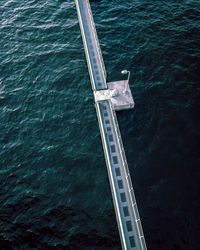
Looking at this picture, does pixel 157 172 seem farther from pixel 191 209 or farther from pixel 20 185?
pixel 20 185

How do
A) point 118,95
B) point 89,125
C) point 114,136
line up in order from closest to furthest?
1. point 114,136
2. point 89,125
3. point 118,95

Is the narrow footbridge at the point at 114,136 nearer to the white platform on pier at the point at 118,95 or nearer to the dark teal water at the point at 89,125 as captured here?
the white platform on pier at the point at 118,95

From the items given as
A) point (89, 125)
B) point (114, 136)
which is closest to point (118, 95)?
point (89, 125)

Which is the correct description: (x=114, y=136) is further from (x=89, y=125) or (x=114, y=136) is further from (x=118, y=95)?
(x=118, y=95)

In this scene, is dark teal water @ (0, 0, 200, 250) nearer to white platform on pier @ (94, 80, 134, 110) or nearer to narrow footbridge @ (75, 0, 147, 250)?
narrow footbridge @ (75, 0, 147, 250)

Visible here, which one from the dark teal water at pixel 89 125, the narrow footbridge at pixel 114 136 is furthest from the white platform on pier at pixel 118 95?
the dark teal water at pixel 89 125

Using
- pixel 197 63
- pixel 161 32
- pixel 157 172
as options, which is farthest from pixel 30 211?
pixel 161 32
